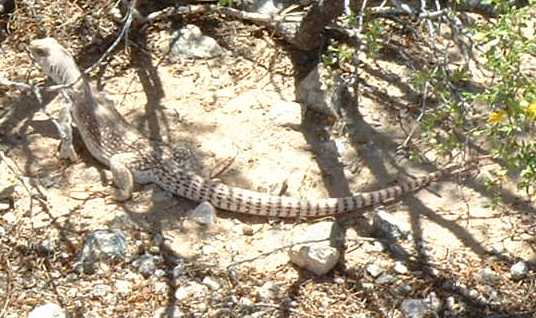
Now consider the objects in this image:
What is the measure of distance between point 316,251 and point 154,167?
1.15 m

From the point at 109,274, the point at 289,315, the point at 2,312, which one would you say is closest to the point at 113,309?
the point at 109,274

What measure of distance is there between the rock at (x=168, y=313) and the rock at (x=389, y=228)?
1.21m

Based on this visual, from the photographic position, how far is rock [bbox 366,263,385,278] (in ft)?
15.2

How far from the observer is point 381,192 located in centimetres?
503

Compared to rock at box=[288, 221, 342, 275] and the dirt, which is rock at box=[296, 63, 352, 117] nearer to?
the dirt

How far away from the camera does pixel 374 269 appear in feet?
15.3

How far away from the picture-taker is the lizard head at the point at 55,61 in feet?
17.9

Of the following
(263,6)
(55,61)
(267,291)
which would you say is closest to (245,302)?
(267,291)

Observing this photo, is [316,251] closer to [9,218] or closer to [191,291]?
[191,291]

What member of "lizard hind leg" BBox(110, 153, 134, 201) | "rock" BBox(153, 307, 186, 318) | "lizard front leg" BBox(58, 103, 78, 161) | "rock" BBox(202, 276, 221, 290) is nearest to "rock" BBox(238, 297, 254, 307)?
"rock" BBox(202, 276, 221, 290)

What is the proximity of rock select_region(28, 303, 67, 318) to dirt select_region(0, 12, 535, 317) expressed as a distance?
67mm

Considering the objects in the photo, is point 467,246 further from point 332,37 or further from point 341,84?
point 332,37

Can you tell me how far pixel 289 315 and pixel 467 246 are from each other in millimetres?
1124

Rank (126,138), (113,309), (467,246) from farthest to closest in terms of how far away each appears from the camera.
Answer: (126,138)
(467,246)
(113,309)
